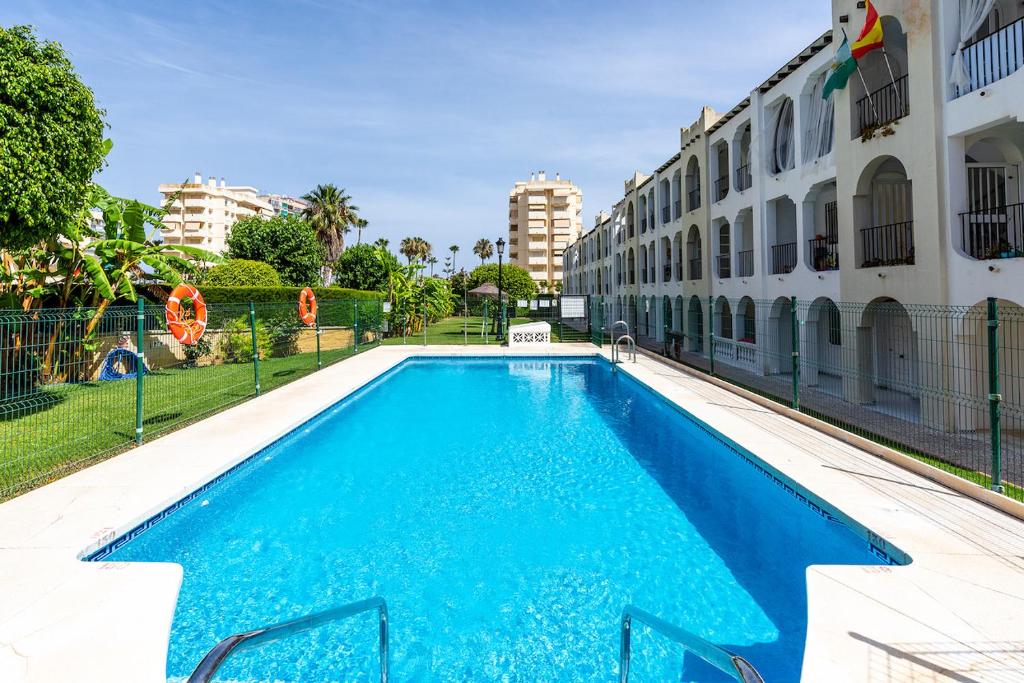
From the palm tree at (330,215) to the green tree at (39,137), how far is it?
4120 cm

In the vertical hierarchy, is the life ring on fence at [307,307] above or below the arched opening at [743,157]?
below

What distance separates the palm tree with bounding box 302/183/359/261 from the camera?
168ft

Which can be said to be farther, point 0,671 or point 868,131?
point 868,131

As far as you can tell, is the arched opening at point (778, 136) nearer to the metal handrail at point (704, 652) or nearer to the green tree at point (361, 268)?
the metal handrail at point (704, 652)

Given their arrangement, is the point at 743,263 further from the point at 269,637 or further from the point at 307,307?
the point at 269,637

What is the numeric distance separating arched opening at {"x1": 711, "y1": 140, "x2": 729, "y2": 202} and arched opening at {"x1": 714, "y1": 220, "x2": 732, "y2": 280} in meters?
1.11

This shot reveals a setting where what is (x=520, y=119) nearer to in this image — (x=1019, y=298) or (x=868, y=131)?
(x=868, y=131)

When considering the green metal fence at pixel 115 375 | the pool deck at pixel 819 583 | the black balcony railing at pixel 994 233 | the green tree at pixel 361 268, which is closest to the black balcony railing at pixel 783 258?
the black balcony railing at pixel 994 233

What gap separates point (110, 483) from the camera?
6930 millimetres

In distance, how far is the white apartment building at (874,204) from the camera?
31.1 feet

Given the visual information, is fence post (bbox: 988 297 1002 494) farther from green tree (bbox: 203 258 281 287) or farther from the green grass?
green tree (bbox: 203 258 281 287)

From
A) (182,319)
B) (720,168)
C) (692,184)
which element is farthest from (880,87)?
(182,319)

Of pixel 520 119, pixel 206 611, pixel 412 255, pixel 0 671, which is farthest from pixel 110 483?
pixel 412 255

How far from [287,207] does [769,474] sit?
396 feet
